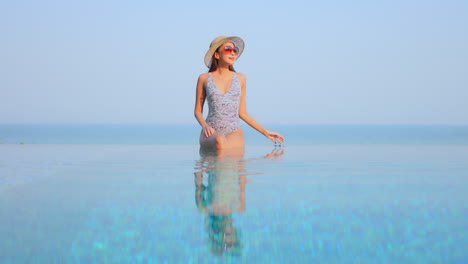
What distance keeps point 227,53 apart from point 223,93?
603 millimetres

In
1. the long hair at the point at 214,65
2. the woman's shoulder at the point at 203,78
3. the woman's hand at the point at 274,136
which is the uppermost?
the long hair at the point at 214,65

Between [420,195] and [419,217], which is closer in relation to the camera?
[419,217]

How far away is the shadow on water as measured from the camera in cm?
256

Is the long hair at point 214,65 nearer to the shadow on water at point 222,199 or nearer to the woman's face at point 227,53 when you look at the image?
the woman's face at point 227,53

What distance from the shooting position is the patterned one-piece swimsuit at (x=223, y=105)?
829 centimetres

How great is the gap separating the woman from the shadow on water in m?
1.68

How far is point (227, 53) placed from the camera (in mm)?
8234

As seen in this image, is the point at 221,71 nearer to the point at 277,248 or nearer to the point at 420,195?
the point at 420,195

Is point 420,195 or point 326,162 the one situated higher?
point 326,162

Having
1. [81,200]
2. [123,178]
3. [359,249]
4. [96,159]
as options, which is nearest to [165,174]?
[123,178]

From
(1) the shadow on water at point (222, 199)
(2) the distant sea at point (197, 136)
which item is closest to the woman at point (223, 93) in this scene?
(1) the shadow on water at point (222, 199)

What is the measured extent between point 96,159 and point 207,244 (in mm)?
5365

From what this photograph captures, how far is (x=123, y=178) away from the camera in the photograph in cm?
524

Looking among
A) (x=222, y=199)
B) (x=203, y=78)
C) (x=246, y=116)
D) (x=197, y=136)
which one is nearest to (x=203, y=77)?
(x=203, y=78)
